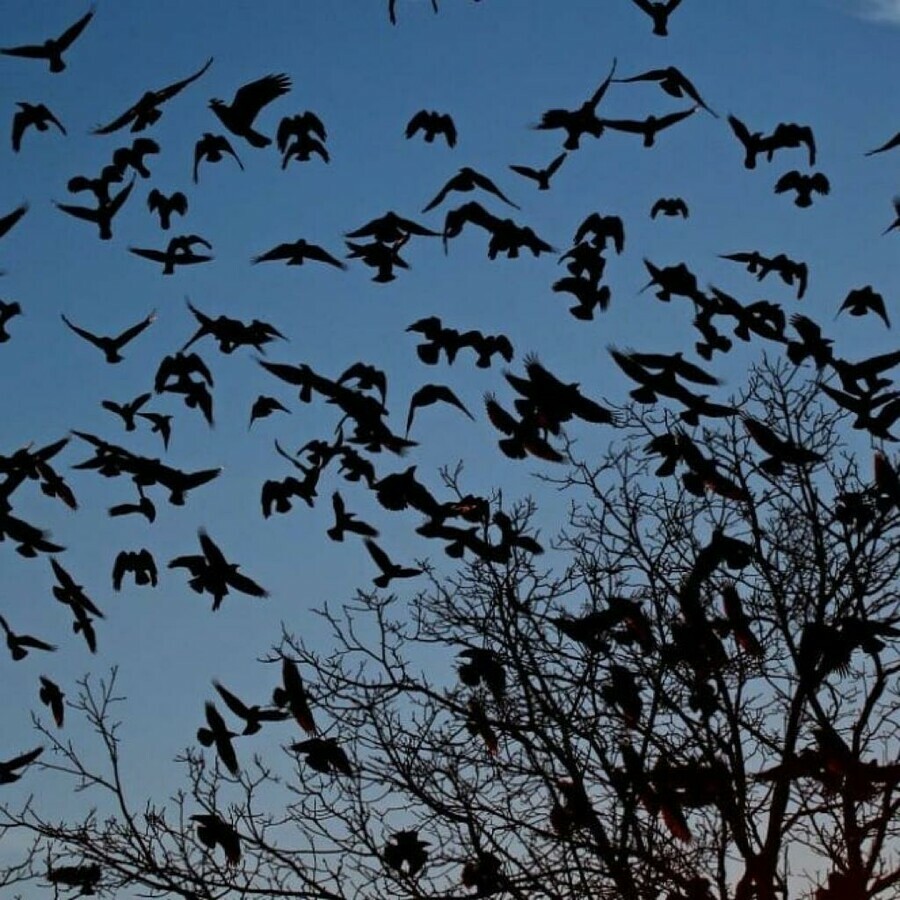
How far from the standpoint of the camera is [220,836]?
1180 cm

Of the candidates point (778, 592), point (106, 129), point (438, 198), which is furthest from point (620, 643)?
point (106, 129)

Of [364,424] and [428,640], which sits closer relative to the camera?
[364,424]

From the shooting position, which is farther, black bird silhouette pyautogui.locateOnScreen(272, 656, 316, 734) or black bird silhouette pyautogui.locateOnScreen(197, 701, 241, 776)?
black bird silhouette pyautogui.locateOnScreen(272, 656, 316, 734)

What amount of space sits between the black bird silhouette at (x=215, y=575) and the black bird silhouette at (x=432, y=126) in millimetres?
3687

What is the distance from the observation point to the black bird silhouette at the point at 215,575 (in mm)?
8680

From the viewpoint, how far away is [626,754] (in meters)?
11.9

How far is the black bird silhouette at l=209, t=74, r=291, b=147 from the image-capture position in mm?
8984

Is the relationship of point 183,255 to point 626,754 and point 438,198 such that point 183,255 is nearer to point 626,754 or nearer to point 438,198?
point 438,198

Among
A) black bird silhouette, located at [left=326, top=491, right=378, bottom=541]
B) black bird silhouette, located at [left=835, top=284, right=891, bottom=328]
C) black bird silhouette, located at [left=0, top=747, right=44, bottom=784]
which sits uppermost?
black bird silhouette, located at [left=835, top=284, right=891, bottom=328]

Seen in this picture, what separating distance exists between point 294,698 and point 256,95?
5029 mm

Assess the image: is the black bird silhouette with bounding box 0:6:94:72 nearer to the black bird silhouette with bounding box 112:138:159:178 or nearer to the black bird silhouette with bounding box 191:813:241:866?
the black bird silhouette with bounding box 112:138:159:178

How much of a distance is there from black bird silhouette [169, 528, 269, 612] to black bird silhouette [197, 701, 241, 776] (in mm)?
1036

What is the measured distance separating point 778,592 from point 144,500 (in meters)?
6.67

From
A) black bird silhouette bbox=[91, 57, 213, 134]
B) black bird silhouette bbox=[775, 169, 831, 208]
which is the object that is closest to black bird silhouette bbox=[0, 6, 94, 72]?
black bird silhouette bbox=[91, 57, 213, 134]
